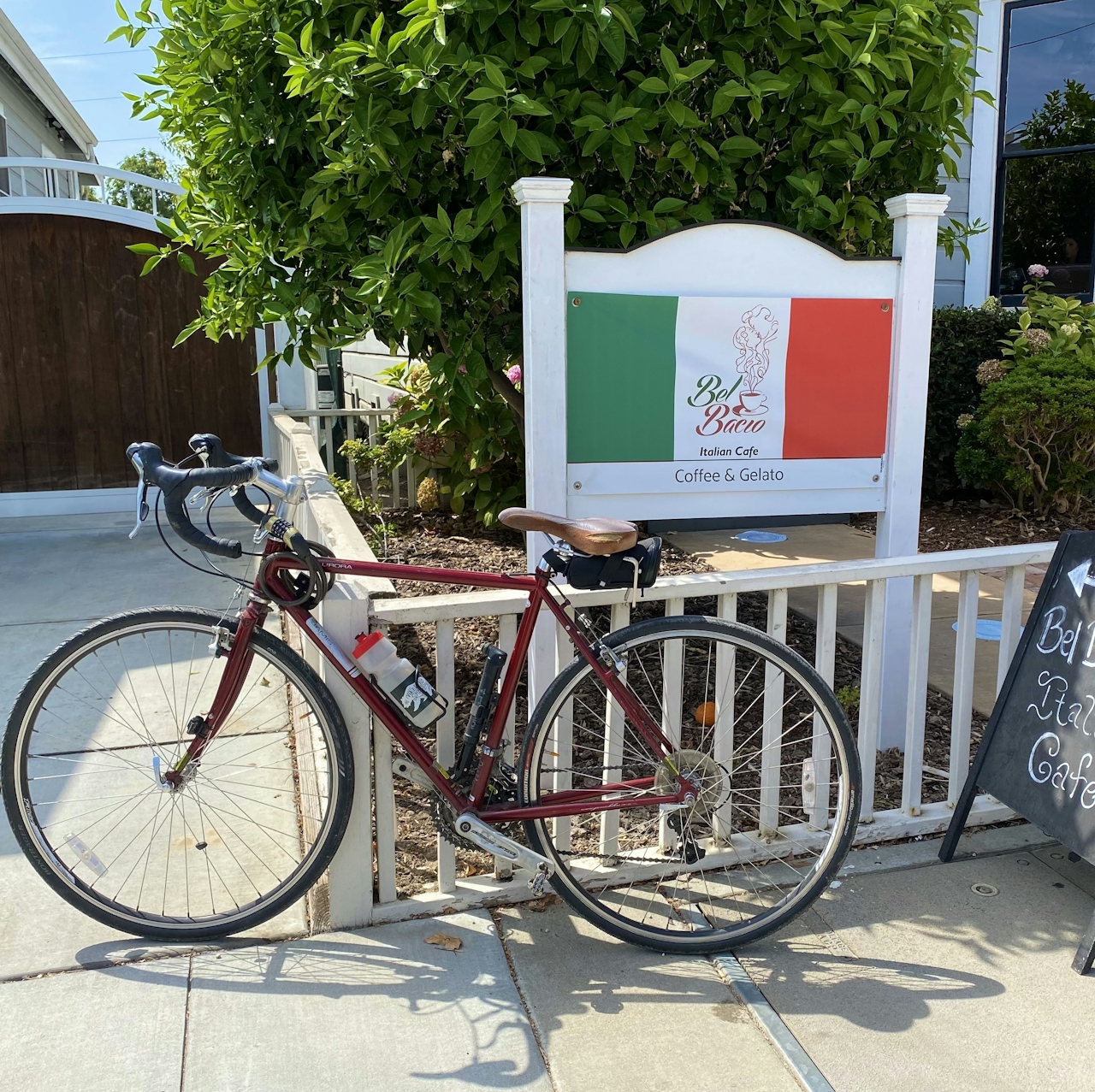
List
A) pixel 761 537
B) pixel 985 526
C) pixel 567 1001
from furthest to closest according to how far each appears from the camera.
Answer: pixel 985 526, pixel 761 537, pixel 567 1001

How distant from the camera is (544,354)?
115 inches

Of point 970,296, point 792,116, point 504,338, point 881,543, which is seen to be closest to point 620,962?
point 881,543

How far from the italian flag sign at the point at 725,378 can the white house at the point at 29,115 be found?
30.9 feet

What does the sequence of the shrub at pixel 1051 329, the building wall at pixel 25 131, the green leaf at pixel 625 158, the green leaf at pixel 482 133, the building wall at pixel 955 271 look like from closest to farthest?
the green leaf at pixel 482 133, the green leaf at pixel 625 158, the shrub at pixel 1051 329, the building wall at pixel 955 271, the building wall at pixel 25 131

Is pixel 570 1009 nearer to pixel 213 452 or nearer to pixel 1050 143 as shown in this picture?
pixel 213 452

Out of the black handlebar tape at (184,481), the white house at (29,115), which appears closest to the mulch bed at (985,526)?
the black handlebar tape at (184,481)

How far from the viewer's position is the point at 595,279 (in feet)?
9.83

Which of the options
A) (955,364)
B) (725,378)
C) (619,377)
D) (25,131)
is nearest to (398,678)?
(619,377)

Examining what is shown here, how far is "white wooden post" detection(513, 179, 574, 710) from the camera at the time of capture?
2.88m

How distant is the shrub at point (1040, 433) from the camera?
Answer: 20.2 feet

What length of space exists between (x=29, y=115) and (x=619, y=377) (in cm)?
1397

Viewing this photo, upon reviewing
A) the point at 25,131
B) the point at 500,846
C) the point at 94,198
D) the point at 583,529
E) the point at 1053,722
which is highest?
the point at 25,131

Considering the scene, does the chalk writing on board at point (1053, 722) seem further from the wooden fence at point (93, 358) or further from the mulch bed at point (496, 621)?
the wooden fence at point (93, 358)

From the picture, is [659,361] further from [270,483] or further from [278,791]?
[278,791]
